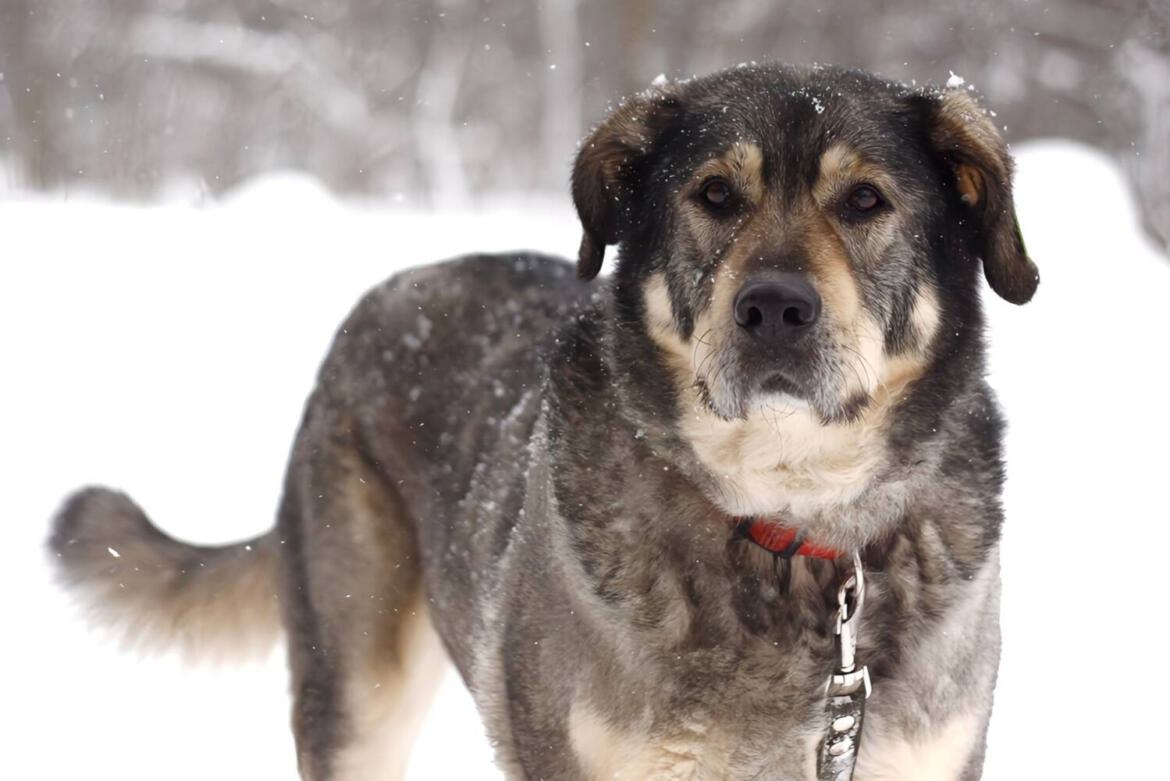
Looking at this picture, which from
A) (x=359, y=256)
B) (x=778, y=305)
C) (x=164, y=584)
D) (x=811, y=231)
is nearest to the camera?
(x=778, y=305)

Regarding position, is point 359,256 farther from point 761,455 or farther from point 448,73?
point 448,73

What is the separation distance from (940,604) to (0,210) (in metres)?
11.4

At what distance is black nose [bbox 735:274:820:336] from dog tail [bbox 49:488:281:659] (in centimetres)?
235

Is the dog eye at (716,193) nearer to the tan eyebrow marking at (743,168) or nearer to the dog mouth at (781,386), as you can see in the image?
the tan eyebrow marking at (743,168)

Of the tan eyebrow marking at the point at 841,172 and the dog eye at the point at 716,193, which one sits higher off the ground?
the tan eyebrow marking at the point at 841,172

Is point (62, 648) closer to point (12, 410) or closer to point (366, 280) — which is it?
point (12, 410)

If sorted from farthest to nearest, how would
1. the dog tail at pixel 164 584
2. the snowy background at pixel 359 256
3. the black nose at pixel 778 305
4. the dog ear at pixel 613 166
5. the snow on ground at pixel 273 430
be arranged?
the snowy background at pixel 359 256 → the snow on ground at pixel 273 430 → the dog tail at pixel 164 584 → the dog ear at pixel 613 166 → the black nose at pixel 778 305

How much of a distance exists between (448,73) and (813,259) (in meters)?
24.1

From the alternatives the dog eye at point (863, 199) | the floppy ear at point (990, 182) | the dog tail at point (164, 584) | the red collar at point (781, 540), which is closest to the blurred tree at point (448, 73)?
the dog tail at point (164, 584)

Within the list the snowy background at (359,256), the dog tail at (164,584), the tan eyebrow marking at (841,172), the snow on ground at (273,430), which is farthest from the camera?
the snowy background at (359,256)

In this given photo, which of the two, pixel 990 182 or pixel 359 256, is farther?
pixel 359 256

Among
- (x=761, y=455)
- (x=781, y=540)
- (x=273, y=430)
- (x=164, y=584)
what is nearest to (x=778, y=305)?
(x=761, y=455)

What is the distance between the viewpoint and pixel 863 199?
2957 mm

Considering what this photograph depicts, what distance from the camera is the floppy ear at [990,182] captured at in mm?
2994
